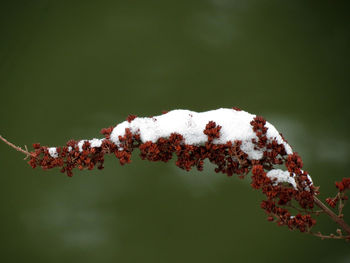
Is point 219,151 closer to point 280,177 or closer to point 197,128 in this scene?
point 197,128

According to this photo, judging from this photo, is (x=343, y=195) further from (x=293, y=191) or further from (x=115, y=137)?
(x=115, y=137)

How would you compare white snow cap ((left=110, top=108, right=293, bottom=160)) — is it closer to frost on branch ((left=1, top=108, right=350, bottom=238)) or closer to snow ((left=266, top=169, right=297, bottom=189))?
frost on branch ((left=1, top=108, right=350, bottom=238))

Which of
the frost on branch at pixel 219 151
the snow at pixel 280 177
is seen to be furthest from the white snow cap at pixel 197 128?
the snow at pixel 280 177

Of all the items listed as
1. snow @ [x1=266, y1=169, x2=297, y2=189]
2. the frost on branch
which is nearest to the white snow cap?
the frost on branch

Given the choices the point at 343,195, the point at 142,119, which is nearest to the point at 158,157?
the point at 142,119

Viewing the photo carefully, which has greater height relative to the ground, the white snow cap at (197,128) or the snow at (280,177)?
the white snow cap at (197,128)

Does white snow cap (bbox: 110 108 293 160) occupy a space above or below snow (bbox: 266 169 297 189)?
above

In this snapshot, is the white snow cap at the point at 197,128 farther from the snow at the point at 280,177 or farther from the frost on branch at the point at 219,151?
the snow at the point at 280,177
